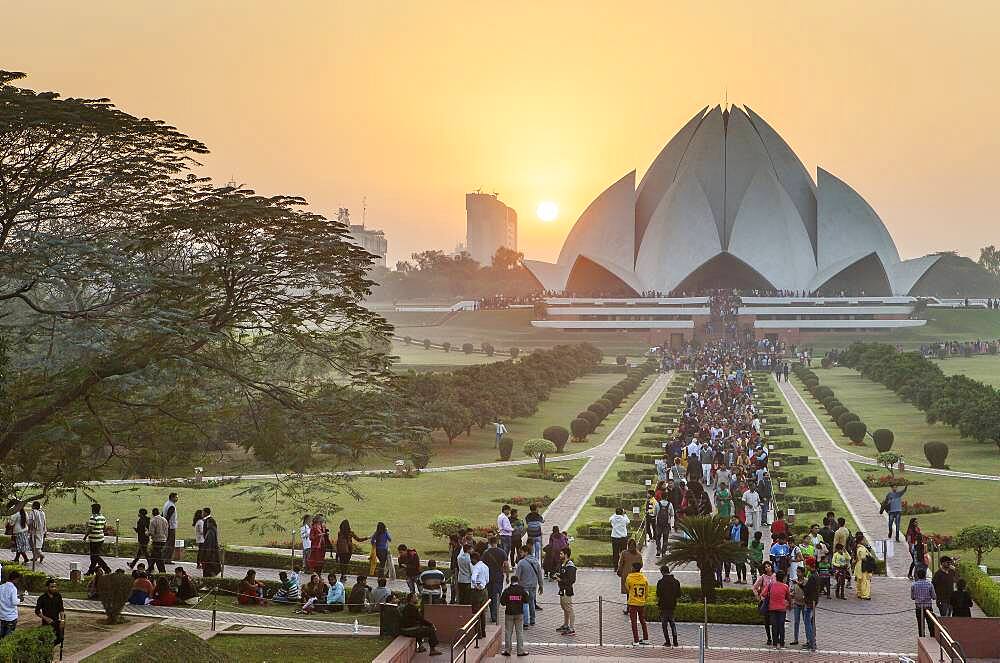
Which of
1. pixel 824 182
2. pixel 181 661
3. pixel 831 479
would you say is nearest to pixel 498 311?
pixel 824 182

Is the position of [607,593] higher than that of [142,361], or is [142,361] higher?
[142,361]

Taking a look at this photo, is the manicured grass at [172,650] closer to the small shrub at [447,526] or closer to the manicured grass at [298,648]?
the manicured grass at [298,648]

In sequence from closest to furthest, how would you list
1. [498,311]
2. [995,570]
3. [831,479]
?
[995,570] < [831,479] < [498,311]

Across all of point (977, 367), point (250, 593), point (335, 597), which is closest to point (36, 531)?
point (250, 593)

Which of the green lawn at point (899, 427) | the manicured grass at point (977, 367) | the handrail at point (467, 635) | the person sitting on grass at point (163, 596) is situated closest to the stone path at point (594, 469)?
the green lawn at point (899, 427)

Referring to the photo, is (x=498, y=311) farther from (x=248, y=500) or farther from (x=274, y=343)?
(x=274, y=343)
